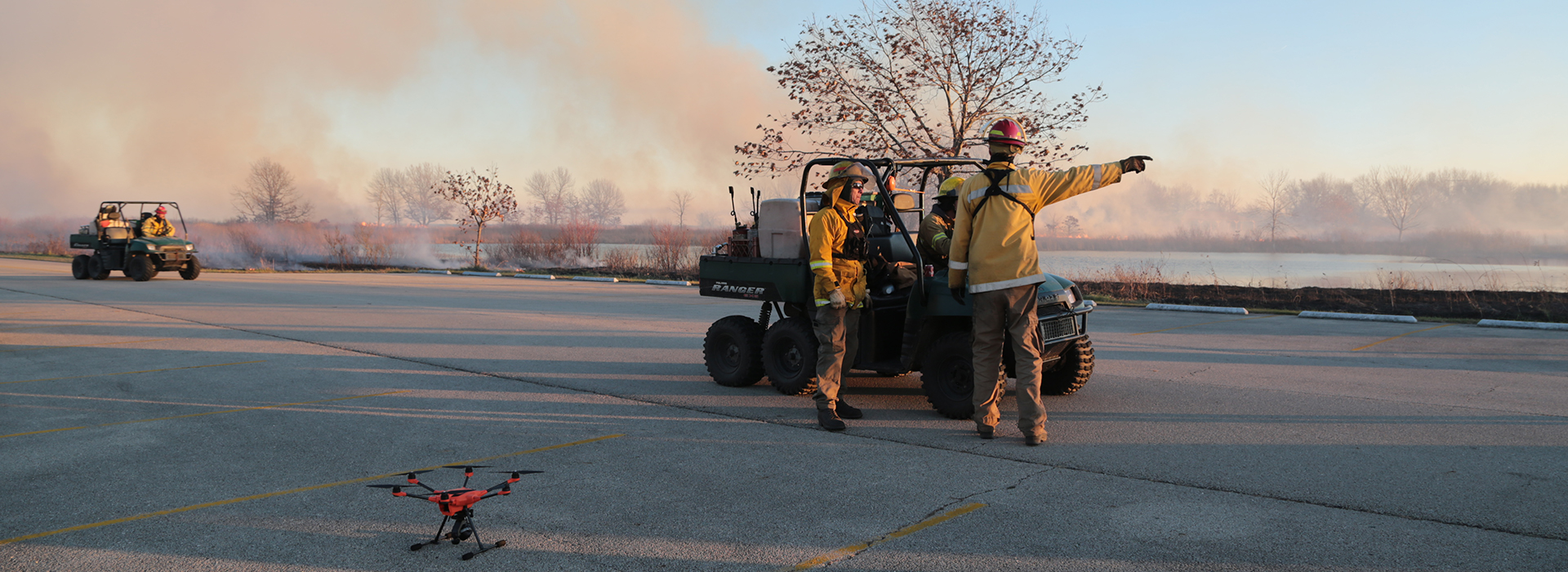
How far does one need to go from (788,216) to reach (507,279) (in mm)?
20685

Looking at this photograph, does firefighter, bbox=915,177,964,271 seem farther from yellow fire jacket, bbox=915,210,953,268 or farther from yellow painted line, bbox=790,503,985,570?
yellow painted line, bbox=790,503,985,570

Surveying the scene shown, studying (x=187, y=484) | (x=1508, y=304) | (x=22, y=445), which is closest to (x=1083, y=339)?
(x=187, y=484)

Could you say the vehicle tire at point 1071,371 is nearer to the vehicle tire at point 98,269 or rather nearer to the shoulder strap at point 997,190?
the shoulder strap at point 997,190

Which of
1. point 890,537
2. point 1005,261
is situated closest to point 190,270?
point 1005,261

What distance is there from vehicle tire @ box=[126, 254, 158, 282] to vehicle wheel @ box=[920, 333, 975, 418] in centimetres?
2411

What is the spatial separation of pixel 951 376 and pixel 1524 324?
37.0 ft

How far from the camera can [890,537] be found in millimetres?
4031

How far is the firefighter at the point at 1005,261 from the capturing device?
5.83 meters

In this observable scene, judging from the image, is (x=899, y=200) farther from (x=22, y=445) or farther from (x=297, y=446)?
(x=22, y=445)

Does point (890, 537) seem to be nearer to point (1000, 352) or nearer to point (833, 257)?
point (1000, 352)

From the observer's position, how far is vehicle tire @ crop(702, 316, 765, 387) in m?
7.81

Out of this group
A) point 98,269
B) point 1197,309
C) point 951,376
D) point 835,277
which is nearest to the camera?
point 835,277

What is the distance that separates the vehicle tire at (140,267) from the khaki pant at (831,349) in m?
23.5

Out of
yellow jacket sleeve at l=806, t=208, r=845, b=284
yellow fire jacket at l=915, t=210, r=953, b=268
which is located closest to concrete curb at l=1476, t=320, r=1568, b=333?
yellow fire jacket at l=915, t=210, r=953, b=268
